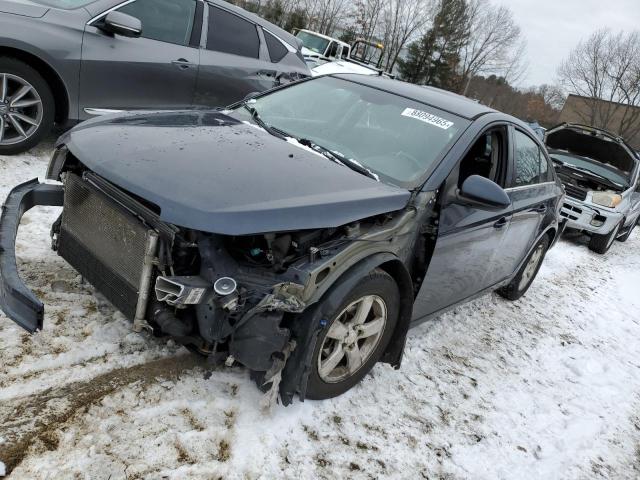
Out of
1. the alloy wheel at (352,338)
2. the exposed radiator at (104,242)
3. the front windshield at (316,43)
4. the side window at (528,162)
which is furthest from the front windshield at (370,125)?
the front windshield at (316,43)

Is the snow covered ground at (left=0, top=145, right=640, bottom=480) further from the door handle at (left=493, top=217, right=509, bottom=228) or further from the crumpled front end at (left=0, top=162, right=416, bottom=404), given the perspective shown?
the door handle at (left=493, top=217, right=509, bottom=228)

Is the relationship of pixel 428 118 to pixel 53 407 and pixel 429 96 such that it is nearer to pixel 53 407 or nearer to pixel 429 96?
pixel 429 96

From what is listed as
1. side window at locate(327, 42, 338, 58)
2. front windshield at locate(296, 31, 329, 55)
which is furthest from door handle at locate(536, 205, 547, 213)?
side window at locate(327, 42, 338, 58)

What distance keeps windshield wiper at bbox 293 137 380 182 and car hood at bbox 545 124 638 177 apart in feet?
28.2

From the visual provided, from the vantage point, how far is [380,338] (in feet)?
9.46

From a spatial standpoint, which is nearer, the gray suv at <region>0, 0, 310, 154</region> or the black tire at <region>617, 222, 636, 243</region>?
the gray suv at <region>0, 0, 310, 154</region>

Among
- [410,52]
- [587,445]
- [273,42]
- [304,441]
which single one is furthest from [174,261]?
[410,52]

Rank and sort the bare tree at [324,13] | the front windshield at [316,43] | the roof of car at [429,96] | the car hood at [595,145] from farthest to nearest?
the bare tree at [324,13] < the front windshield at [316,43] < the car hood at [595,145] < the roof of car at [429,96]

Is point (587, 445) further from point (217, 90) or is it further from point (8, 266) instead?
point (217, 90)

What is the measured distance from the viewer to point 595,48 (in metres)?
32.9

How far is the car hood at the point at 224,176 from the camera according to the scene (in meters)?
2.15

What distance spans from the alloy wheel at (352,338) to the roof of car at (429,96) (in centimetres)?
151

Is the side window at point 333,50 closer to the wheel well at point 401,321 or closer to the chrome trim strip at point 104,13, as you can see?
the chrome trim strip at point 104,13

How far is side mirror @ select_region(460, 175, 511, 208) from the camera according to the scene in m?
2.95
